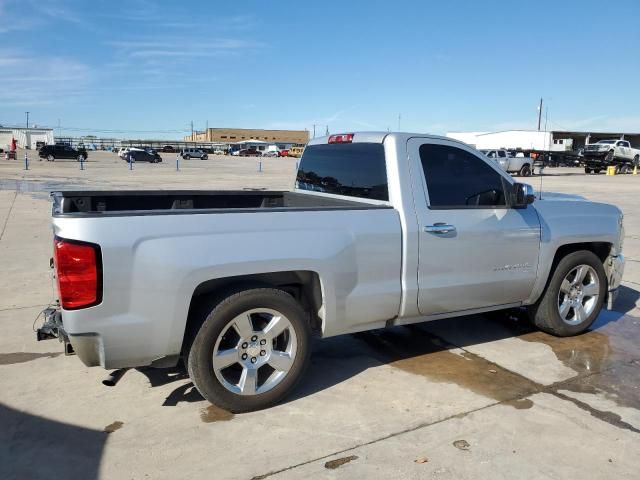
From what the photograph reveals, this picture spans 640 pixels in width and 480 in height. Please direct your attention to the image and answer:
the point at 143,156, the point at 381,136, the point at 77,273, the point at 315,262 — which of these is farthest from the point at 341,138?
the point at 143,156

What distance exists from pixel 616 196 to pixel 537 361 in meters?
19.0

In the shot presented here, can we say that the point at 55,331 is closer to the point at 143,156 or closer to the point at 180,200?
the point at 180,200

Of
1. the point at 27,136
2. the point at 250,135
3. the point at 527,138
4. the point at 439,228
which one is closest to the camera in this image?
the point at 439,228

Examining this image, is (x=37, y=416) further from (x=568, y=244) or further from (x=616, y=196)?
(x=616, y=196)

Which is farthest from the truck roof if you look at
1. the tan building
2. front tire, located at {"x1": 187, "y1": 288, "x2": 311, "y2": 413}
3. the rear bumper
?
the tan building

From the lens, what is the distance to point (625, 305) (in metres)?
6.29

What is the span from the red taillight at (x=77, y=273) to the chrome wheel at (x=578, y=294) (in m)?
3.98

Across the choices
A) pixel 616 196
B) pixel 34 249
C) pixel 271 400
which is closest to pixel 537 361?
pixel 271 400

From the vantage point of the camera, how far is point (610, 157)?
3966 cm

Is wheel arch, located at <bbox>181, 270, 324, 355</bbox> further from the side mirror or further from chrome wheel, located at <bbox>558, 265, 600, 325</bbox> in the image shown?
chrome wheel, located at <bbox>558, 265, 600, 325</bbox>

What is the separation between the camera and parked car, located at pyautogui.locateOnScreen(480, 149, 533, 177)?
34.2 m

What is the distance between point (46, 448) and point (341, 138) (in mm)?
3166

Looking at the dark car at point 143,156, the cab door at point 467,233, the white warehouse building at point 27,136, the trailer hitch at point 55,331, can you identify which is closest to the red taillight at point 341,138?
the cab door at point 467,233

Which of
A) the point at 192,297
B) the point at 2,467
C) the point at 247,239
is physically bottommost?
the point at 2,467
